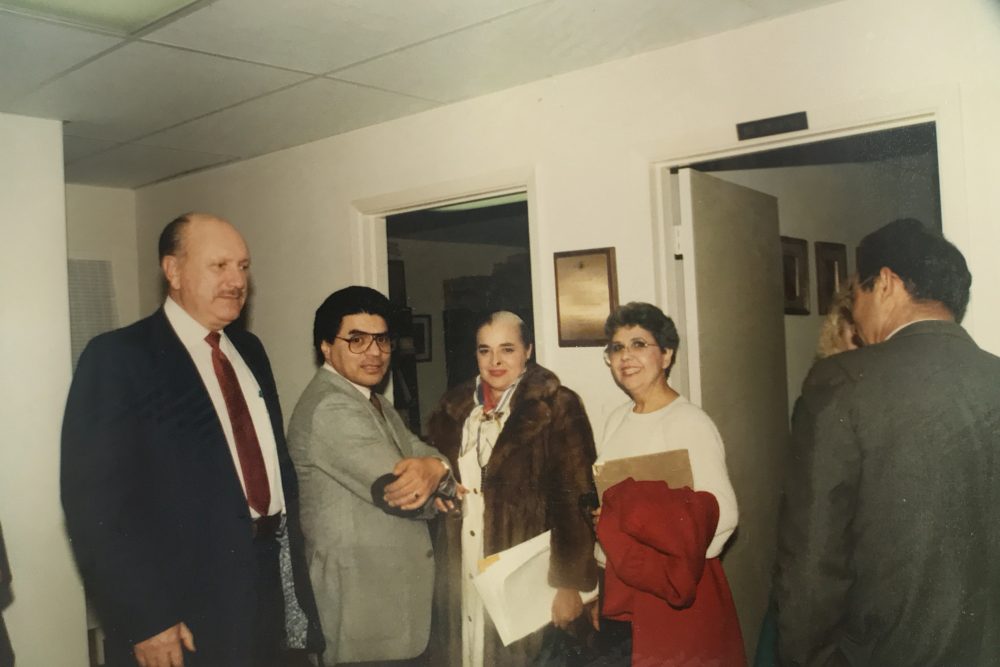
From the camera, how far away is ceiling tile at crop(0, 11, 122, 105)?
4.52 feet

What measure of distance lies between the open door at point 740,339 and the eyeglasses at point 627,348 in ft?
0.33

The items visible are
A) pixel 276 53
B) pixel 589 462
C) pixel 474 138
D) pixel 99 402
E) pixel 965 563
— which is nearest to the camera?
pixel 965 563

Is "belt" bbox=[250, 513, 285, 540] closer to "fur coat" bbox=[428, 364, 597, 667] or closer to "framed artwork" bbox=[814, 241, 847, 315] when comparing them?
"fur coat" bbox=[428, 364, 597, 667]

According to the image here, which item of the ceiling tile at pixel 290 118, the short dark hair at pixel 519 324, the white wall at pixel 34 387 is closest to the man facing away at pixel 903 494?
the short dark hair at pixel 519 324

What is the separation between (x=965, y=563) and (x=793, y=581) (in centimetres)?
27

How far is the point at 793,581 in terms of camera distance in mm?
1211

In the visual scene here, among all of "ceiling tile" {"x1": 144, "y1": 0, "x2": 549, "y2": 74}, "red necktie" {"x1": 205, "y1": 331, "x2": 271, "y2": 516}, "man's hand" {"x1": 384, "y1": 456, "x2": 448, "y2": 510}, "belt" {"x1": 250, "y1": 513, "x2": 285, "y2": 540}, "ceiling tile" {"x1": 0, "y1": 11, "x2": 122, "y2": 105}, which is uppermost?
"ceiling tile" {"x1": 0, "y1": 11, "x2": 122, "y2": 105}

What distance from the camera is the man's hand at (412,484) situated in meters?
1.67

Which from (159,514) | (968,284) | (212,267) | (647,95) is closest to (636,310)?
(647,95)

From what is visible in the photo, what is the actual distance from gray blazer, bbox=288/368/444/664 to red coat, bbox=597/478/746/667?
19.6 inches

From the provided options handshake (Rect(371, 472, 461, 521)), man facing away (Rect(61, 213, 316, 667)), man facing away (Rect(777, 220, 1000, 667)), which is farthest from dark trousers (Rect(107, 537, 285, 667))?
man facing away (Rect(777, 220, 1000, 667))

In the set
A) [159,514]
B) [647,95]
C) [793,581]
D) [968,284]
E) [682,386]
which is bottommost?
[793,581]

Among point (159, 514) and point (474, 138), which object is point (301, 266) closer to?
point (474, 138)

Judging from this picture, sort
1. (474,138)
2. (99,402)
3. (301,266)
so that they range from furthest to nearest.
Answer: (301,266) < (474,138) < (99,402)
